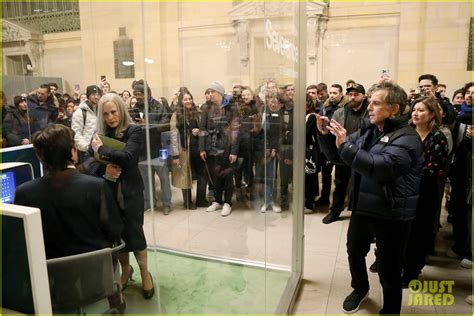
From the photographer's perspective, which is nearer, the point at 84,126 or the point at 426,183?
the point at 84,126

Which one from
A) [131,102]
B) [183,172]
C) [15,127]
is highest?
[131,102]

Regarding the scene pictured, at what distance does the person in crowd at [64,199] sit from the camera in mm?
1146

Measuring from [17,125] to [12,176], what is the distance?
10.5 inches

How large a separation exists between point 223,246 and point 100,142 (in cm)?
147

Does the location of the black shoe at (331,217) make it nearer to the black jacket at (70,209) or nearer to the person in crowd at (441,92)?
the person in crowd at (441,92)

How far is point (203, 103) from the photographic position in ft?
10.5

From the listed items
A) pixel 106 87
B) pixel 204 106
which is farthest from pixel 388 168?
pixel 204 106

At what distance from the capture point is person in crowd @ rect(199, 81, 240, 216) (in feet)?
8.58

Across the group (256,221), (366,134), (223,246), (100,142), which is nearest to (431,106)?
(366,134)

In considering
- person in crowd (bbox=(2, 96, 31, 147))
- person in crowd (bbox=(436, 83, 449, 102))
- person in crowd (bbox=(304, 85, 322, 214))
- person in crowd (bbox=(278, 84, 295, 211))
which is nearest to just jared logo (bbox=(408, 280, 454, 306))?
person in crowd (bbox=(278, 84, 295, 211))

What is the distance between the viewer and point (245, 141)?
7.80 feet

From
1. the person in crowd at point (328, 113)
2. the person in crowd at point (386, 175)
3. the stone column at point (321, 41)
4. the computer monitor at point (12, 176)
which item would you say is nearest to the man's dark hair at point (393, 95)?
the person in crowd at point (386, 175)

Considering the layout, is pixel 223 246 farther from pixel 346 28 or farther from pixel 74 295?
pixel 346 28

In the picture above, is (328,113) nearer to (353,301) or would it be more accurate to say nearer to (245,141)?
(245,141)
